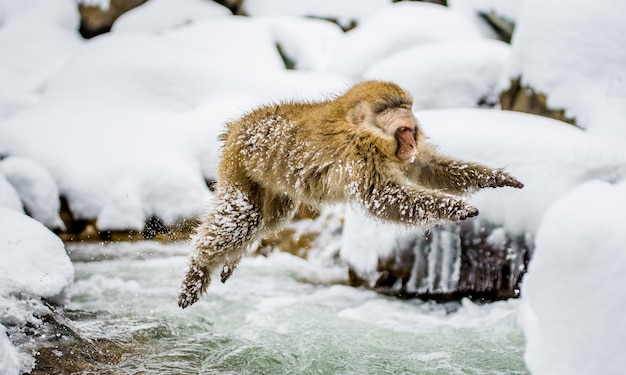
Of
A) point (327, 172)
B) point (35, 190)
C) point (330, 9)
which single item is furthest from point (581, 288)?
point (330, 9)

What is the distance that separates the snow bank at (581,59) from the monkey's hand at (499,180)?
3.27 metres

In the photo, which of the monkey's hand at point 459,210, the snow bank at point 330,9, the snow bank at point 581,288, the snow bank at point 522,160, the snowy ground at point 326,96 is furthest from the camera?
the snow bank at point 330,9

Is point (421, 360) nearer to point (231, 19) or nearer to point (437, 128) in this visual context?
point (437, 128)

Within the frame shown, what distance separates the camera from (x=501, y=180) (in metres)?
3.08

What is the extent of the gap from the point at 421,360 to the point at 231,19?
9.21 metres

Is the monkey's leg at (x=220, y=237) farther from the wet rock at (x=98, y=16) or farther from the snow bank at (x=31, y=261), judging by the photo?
the wet rock at (x=98, y=16)

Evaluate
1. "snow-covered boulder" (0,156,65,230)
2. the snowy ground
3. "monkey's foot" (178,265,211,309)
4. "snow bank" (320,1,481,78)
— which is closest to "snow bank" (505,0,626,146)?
the snowy ground

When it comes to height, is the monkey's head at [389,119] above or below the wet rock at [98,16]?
above

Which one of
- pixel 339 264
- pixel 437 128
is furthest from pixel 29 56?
pixel 437 128

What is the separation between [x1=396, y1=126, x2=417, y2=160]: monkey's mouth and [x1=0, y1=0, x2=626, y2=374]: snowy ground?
0.77 metres

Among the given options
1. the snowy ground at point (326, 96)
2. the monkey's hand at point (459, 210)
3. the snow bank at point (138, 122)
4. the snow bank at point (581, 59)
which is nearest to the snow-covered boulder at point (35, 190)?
the snowy ground at point (326, 96)

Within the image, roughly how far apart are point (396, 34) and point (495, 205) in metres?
5.43

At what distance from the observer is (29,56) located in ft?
37.8

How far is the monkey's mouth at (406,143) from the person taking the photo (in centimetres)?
318
